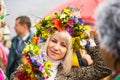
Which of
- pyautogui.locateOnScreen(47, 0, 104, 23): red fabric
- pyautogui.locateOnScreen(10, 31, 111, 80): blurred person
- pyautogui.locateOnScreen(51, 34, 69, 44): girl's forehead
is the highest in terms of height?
pyautogui.locateOnScreen(47, 0, 104, 23): red fabric

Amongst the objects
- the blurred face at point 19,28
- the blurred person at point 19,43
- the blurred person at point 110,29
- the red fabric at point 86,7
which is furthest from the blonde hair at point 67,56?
the blurred face at point 19,28

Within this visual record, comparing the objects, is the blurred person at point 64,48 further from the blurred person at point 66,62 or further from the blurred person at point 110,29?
the blurred person at point 110,29

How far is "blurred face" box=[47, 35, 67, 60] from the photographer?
178 inches

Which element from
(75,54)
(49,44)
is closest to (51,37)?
(49,44)

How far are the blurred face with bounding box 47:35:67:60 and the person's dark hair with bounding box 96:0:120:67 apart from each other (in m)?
1.93

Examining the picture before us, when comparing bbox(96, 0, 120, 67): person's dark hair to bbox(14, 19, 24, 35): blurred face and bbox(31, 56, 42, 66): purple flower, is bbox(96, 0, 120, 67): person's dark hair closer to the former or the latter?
bbox(31, 56, 42, 66): purple flower

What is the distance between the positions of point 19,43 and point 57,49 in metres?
2.81

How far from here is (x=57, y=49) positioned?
4504 mm

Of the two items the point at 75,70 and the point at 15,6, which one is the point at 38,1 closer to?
the point at 15,6

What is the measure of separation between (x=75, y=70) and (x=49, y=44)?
36 cm

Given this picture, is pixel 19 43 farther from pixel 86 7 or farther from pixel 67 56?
pixel 67 56

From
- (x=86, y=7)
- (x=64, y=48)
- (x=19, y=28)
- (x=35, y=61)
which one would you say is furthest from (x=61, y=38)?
(x=19, y=28)

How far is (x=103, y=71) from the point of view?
4.48 m

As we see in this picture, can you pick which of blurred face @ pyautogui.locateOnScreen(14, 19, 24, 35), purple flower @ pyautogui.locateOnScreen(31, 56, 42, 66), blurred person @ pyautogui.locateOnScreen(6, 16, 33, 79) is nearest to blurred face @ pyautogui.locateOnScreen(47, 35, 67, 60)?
purple flower @ pyautogui.locateOnScreen(31, 56, 42, 66)
